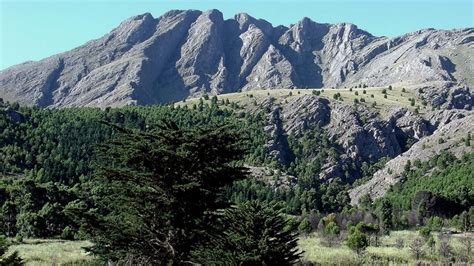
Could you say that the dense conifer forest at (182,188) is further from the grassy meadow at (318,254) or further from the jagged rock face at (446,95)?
the jagged rock face at (446,95)

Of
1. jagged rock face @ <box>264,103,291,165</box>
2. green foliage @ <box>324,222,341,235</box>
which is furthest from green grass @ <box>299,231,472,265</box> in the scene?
jagged rock face @ <box>264,103,291,165</box>

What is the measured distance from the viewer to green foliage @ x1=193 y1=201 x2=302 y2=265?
20484mm

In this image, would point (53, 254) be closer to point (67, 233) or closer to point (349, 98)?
point (67, 233)

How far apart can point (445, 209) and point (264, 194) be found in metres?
35.3

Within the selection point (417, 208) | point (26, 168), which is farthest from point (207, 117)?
point (417, 208)

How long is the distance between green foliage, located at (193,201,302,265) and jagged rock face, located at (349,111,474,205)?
96.3 meters

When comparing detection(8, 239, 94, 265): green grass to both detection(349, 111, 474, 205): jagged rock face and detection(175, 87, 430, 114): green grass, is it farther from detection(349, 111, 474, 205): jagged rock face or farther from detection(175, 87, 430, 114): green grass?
detection(175, 87, 430, 114): green grass

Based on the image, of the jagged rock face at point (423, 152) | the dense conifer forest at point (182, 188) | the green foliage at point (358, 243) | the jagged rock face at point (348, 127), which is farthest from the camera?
the jagged rock face at point (348, 127)

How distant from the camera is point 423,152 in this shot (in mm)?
123250

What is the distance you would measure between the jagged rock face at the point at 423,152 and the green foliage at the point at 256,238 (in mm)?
96307

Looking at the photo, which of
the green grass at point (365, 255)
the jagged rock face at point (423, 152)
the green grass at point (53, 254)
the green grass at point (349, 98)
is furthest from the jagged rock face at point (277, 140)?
the green grass at point (53, 254)

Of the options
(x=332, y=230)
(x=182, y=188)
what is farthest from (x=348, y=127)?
(x=182, y=188)

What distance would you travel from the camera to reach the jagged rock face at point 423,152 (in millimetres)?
116250

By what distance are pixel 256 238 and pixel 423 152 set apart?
111 m
